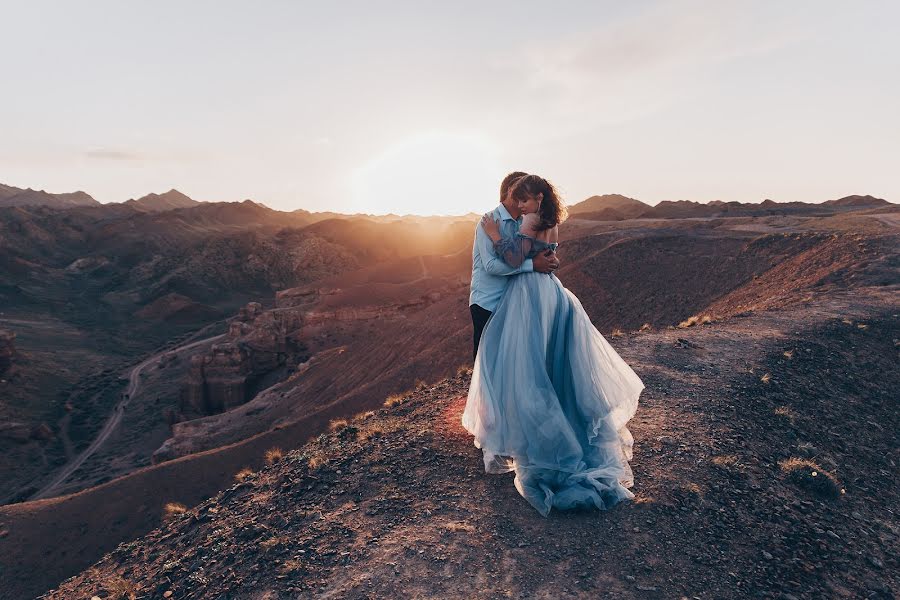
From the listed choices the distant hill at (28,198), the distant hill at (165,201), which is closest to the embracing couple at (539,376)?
the distant hill at (28,198)

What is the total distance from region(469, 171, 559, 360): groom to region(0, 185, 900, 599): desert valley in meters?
1.49

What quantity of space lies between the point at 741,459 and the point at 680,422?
0.74 metres

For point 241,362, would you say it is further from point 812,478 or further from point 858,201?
point 858,201

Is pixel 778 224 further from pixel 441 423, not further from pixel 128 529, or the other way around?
pixel 128 529

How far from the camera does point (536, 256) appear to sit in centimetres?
423

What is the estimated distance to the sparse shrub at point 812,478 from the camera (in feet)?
14.4

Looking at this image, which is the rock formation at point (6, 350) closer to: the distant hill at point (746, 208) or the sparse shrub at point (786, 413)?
the sparse shrub at point (786, 413)

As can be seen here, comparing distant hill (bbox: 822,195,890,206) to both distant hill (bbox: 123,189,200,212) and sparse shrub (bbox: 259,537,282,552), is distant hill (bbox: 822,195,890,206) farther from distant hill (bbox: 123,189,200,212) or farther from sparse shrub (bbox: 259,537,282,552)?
distant hill (bbox: 123,189,200,212)

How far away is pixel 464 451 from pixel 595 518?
1526 millimetres

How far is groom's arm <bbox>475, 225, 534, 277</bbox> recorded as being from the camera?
4.24 metres

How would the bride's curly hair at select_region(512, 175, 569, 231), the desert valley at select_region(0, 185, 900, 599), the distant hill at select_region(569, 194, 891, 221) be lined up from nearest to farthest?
the desert valley at select_region(0, 185, 900, 599)
the bride's curly hair at select_region(512, 175, 569, 231)
the distant hill at select_region(569, 194, 891, 221)

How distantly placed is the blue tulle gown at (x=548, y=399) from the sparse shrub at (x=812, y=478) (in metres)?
1.51

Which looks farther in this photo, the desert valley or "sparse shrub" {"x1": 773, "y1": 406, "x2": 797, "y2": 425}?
"sparse shrub" {"x1": 773, "y1": 406, "x2": 797, "y2": 425}

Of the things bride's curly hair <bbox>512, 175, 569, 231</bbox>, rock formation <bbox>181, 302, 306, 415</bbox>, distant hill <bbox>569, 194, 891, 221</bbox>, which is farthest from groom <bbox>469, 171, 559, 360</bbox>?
distant hill <bbox>569, 194, 891, 221</bbox>
